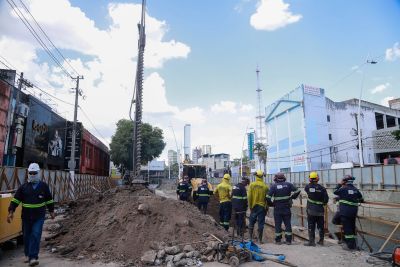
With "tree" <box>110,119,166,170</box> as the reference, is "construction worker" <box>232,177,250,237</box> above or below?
below

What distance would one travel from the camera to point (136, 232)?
26.6 ft

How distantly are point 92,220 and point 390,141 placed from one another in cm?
4801

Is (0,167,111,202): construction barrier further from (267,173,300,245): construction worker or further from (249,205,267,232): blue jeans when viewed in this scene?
(267,173,300,245): construction worker

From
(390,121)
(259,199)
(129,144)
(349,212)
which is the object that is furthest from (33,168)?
(390,121)

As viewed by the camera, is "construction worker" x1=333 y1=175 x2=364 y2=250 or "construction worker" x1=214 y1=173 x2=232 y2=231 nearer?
"construction worker" x1=333 y1=175 x2=364 y2=250

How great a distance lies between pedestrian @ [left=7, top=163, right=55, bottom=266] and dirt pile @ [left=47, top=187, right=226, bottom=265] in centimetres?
103

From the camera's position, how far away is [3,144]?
21.4 m

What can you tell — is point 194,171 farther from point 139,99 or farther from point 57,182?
point 139,99

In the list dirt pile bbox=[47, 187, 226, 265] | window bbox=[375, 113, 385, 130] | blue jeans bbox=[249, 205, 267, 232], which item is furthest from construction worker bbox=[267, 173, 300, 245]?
window bbox=[375, 113, 385, 130]

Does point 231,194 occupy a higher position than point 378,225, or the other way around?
point 231,194

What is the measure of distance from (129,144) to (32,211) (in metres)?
41.7

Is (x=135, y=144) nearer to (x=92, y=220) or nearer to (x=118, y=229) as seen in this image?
(x=92, y=220)

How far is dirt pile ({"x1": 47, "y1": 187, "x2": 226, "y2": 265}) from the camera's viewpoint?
7355 mm

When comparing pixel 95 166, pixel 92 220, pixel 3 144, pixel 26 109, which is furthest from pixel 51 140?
pixel 92 220
